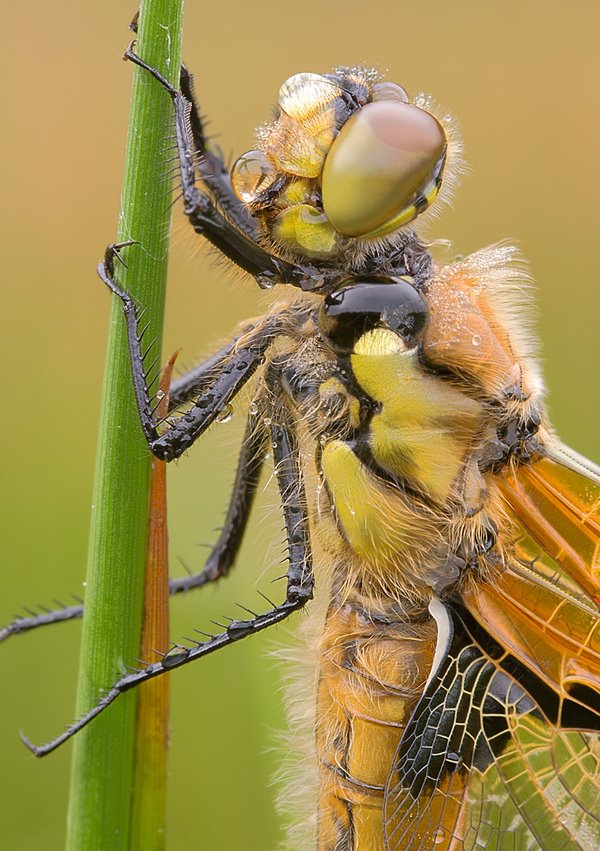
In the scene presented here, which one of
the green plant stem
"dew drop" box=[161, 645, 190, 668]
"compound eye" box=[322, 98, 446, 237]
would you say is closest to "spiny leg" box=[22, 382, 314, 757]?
"dew drop" box=[161, 645, 190, 668]

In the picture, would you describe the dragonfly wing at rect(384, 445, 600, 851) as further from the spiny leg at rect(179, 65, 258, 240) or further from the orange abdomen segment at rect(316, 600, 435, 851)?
the spiny leg at rect(179, 65, 258, 240)

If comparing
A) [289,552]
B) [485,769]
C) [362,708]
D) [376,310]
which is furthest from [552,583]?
[376,310]

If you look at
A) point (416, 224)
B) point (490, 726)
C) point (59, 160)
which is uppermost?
point (59, 160)

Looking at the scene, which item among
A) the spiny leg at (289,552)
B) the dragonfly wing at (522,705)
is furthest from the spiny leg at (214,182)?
the dragonfly wing at (522,705)

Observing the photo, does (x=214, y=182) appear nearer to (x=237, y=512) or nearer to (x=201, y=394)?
(x=201, y=394)

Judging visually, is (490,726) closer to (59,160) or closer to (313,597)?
(313,597)

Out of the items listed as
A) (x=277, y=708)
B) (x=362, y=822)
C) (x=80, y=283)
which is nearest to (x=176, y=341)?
(x=80, y=283)
